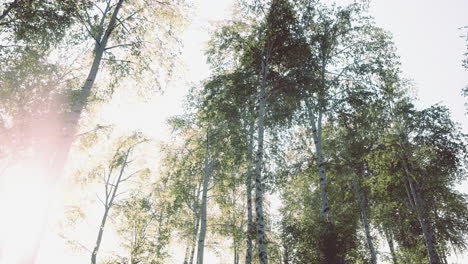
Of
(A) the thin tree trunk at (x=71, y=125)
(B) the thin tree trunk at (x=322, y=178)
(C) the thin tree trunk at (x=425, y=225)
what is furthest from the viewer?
(C) the thin tree trunk at (x=425, y=225)

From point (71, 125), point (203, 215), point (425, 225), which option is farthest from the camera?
point (203, 215)

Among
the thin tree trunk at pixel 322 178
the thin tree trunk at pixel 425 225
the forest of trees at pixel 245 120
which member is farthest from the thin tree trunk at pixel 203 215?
the thin tree trunk at pixel 425 225

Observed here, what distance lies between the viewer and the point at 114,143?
18.1 meters

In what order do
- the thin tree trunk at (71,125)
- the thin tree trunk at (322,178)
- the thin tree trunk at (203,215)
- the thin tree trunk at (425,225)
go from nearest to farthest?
the thin tree trunk at (71,125)
the thin tree trunk at (322,178)
the thin tree trunk at (425,225)
the thin tree trunk at (203,215)

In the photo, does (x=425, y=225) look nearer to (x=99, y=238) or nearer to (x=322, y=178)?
(x=322, y=178)

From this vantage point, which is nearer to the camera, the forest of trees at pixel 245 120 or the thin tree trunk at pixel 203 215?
the forest of trees at pixel 245 120

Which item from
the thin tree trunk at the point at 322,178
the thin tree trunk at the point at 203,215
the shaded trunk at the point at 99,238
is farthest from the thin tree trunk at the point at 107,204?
the thin tree trunk at the point at 322,178

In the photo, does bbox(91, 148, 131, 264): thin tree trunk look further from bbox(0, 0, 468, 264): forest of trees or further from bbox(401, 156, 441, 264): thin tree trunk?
bbox(401, 156, 441, 264): thin tree trunk

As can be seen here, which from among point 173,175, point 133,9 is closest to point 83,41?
point 133,9

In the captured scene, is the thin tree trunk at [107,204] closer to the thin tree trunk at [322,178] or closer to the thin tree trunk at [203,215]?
the thin tree trunk at [203,215]

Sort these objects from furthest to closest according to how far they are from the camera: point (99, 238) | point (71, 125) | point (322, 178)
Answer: point (99, 238)
point (322, 178)
point (71, 125)

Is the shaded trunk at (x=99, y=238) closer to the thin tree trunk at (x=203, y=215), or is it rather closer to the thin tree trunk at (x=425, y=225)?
the thin tree trunk at (x=203, y=215)

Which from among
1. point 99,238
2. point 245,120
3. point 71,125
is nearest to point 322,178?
point 245,120

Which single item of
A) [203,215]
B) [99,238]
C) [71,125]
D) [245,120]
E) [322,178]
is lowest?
[99,238]
